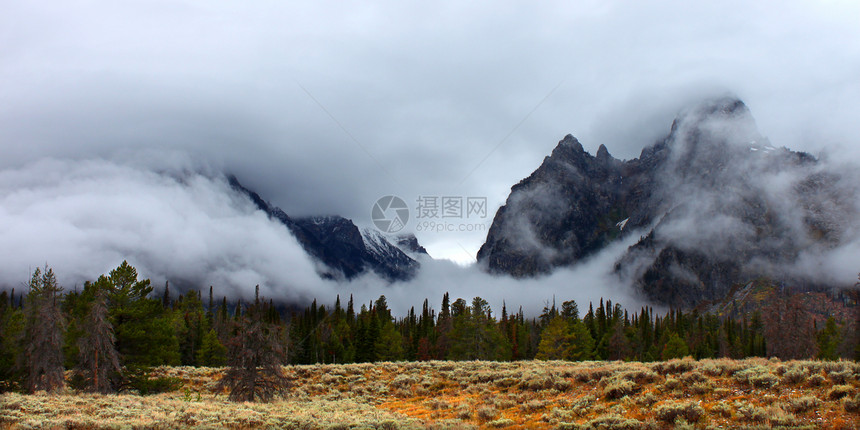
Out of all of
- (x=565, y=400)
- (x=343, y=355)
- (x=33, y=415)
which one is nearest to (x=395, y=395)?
(x=565, y=400)

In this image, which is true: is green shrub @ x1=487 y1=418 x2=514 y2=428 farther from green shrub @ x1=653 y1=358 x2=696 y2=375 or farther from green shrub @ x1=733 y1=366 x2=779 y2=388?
green shrub @ x1=733 y1=366 x2=779 y2=388

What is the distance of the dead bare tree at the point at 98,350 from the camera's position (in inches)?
1188

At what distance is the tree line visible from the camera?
3040 cm

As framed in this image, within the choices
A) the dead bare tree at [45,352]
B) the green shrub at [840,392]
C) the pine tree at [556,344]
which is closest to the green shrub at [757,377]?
the green shrub at [840,392]

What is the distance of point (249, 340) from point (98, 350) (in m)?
9.89

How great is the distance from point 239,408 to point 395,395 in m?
10.8

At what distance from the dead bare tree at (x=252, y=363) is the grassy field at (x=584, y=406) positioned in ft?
15.0

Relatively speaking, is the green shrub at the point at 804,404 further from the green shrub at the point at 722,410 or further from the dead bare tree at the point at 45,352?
the dead bare tree at the point at 45,352

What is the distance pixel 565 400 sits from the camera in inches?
828

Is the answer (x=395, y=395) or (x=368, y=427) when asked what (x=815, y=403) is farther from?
(x=395, y=395)

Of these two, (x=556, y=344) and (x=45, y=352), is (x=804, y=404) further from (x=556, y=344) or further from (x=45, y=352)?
(x=556, y=344)

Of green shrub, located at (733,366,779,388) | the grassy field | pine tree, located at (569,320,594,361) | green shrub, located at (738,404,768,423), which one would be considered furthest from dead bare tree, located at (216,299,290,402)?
pine tree, located at (569,320,594,361)

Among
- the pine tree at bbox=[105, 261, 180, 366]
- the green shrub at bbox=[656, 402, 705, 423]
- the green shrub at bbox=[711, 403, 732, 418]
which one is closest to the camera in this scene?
the green shrub at bbox=[711, 403, 732, 418]

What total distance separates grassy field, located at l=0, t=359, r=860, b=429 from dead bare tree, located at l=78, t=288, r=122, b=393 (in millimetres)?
5390
